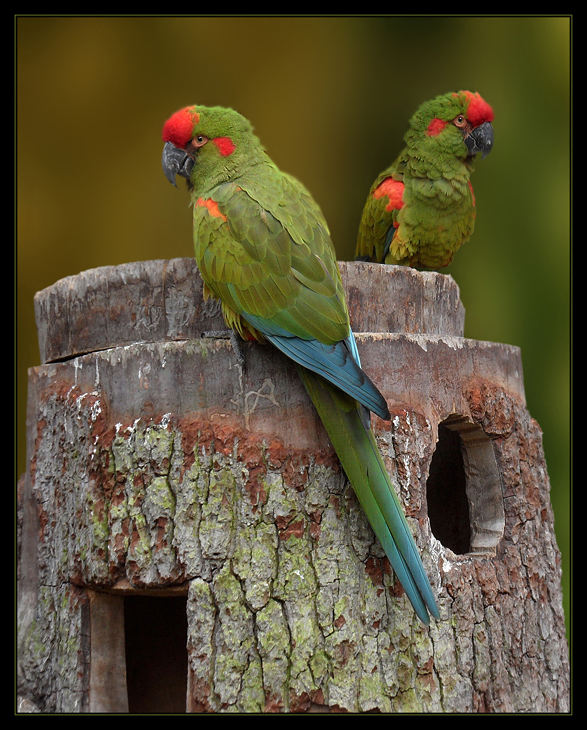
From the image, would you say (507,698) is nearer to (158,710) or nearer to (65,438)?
(158,710)

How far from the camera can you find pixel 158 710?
2945 mm

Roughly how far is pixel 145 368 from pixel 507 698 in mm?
1620

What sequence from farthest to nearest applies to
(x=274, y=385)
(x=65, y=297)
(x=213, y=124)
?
(x=213, y=124), (x=65, y=297), (x=274, y=385)

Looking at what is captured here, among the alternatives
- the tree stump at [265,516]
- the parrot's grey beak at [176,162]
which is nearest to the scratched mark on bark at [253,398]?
the tree stump at [265,516]

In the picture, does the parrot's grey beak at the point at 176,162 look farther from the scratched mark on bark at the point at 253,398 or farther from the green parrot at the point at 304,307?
the scratched mark on bark at the point at 253,398

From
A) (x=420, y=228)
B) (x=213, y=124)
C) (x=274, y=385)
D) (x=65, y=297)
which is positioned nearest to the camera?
(x=274, y=385)

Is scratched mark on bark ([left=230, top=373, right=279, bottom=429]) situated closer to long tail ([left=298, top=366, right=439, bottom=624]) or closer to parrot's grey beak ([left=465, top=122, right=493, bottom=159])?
long tail ([left=298, top=366, right=439, bottom=624])

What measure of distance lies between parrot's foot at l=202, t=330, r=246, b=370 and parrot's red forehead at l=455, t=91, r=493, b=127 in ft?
6.22


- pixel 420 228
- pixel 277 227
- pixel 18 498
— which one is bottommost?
pixel 18 498

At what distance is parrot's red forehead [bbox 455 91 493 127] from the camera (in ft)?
11.2

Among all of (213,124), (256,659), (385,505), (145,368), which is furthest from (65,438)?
(213,124)

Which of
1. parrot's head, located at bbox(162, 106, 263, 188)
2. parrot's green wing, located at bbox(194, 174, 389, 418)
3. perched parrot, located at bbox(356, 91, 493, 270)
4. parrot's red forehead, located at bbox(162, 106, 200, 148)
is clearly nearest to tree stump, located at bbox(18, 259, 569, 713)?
parrot's green wing, located at bbox(194, 174, 389, 418)

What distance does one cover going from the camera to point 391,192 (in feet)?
11.4

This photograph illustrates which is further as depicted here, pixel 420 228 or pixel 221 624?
pixel 420 228
